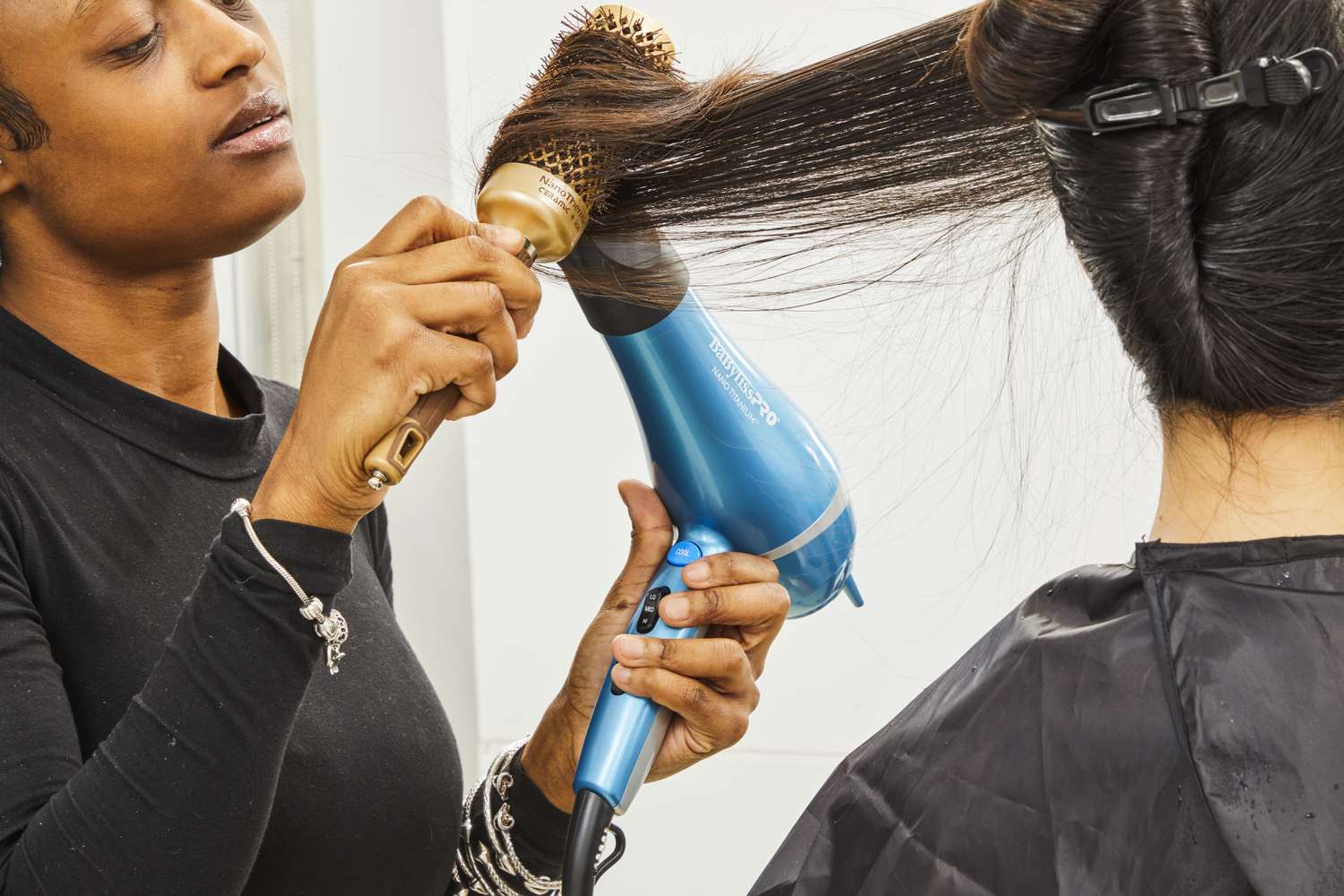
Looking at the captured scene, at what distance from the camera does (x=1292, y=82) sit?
631mm

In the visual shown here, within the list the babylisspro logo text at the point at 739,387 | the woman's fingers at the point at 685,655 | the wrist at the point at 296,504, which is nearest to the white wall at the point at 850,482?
the babylisspro logo text at the point at 739,387

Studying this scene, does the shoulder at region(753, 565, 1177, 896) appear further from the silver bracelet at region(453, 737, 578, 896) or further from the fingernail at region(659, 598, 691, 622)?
the silver bracelet at region(453, 737, 578, 896)

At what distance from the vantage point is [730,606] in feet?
3.18

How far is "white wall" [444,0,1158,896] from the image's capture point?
1.50 metres

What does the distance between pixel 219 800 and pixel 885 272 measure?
57 cm

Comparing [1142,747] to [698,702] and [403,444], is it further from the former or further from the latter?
[403,444]

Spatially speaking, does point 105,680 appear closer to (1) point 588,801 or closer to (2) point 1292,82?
(1) point 588,801

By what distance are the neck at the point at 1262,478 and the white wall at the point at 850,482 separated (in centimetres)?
49

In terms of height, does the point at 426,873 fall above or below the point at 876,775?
below

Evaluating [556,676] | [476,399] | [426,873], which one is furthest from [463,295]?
[556,676]

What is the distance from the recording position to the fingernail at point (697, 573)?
0.97 m

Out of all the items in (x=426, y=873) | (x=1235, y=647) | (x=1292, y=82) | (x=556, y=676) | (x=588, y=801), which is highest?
(x=1292, y=82)

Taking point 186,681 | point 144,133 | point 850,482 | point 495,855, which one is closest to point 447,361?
point 186,681

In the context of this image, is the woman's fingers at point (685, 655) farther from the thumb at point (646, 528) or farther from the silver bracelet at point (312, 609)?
the silver bracelet at point (312, 609)
